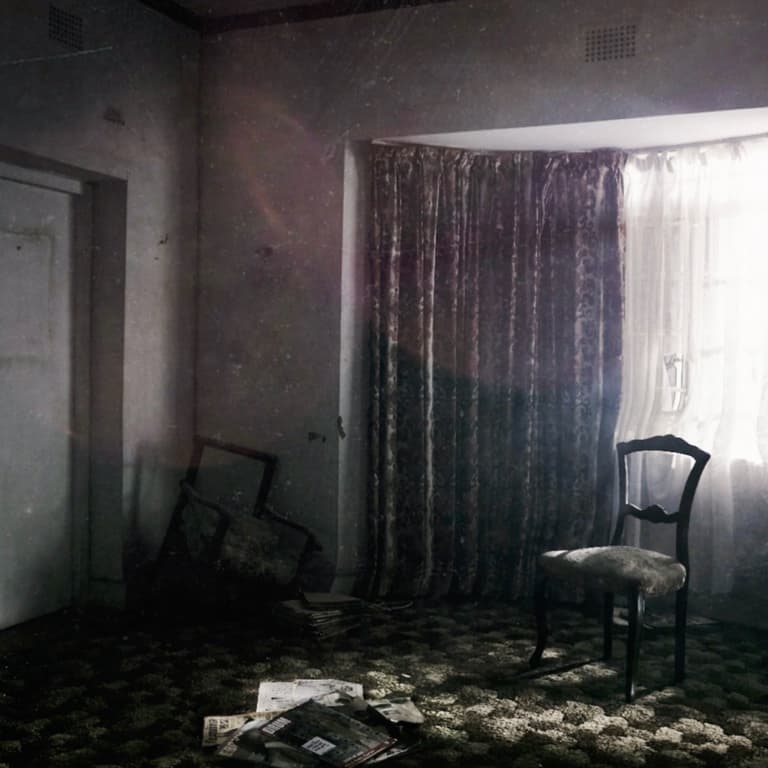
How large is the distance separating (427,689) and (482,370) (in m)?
1.71

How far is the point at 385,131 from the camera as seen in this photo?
4.37m

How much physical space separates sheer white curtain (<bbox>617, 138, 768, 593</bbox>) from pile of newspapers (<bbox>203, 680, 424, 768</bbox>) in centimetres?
190

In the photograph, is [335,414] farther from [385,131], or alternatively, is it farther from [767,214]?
[767,214]

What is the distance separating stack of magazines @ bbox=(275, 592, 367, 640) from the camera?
3932 millimetres

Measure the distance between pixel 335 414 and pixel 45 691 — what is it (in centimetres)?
181

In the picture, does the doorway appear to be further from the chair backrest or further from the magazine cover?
the chair backrest

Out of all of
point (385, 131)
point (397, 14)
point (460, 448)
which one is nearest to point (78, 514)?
point (460, 448)

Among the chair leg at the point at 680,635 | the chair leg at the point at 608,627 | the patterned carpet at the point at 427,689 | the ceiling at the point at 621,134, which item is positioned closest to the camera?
the patterned carpet at the point at 427,689

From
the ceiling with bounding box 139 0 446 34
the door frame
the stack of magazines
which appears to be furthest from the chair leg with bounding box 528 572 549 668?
the ceiling with bounding box 139 0 446 34

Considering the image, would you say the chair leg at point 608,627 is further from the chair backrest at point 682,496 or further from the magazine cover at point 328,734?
the magazine cover at point 328,734

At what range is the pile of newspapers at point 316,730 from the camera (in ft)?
8.87

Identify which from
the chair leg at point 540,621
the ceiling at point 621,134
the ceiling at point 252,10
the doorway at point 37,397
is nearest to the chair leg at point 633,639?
the chair leg at point 540,621

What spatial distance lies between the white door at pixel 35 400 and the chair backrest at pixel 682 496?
2.43m

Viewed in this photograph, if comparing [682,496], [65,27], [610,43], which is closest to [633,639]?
[682,496]
